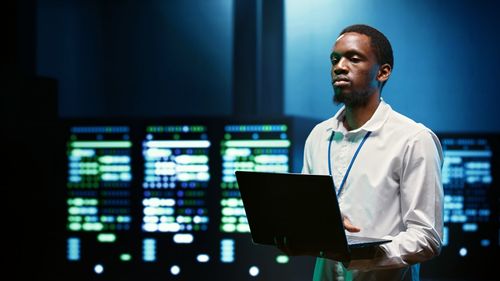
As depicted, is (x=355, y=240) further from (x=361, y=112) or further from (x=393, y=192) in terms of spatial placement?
(x=361, y=112)

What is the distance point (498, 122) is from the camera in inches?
122

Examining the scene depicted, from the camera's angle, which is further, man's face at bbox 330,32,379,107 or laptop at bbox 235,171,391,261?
man's face at bbox 330,32,379,107

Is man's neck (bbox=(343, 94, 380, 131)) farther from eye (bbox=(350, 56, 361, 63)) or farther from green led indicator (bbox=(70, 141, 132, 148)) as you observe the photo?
green led indicator (bbox=(70, 141, 132, 148))

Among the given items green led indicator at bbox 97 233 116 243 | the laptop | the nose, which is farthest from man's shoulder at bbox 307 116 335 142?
green led indicator at bbox 97 233 116 243

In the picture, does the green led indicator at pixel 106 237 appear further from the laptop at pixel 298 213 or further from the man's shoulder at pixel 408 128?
the man's shoulder at pixel 408 128

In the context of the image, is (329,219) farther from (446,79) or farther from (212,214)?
(446,79)

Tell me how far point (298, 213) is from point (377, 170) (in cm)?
23

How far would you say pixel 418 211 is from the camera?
139 centimetres

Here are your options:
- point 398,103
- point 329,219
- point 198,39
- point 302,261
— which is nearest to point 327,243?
point 329,219

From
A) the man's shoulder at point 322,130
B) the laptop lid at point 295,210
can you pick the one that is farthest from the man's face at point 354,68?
the laptop lid at point 295,210

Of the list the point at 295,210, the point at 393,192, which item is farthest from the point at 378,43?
the point at 295,210

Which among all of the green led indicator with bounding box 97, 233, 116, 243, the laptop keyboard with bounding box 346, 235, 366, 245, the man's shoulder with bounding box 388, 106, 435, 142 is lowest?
the green led indicator with bounding box 97, 233, 116, 243

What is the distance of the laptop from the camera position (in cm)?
127

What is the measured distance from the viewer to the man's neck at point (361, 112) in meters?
1.54
